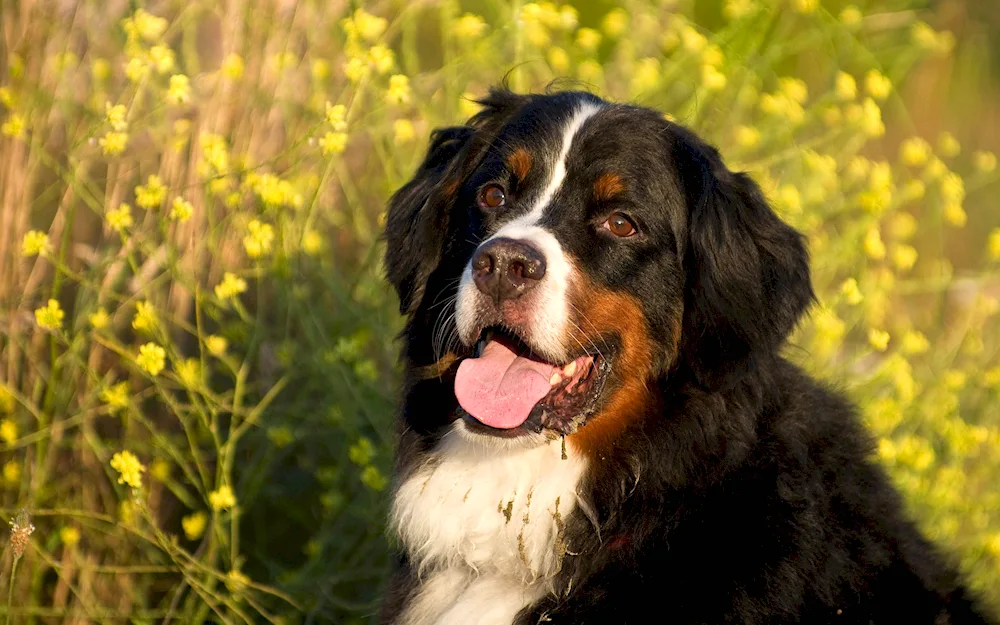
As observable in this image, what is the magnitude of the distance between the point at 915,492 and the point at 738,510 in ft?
7.20

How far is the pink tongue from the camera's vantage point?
3.19 metres

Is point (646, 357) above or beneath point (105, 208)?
beneath

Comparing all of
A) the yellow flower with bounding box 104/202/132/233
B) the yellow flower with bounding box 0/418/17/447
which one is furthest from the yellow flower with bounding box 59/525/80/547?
the yellow flower with bounding box 104/202/132/233

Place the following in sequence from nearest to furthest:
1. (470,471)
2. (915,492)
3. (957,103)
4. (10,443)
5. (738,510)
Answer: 1. (738,510)
2. (470,471)
3. (10,443)
4. (915,492)
5. (957,103)

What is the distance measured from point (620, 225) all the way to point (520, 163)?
0.35 metres

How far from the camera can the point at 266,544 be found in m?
5.05

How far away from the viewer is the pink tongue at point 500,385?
3.19m

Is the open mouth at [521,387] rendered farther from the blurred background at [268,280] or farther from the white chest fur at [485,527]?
the blurred background at [268,280]

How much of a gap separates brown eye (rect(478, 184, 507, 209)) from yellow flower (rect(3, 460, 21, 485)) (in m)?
1.99

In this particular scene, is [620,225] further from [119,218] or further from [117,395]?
[117,395]

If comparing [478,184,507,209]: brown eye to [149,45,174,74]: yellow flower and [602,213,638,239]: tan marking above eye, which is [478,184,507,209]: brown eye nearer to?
[602,213,638,239]: tan marking above eye

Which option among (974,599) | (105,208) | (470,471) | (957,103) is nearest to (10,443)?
(105,208)

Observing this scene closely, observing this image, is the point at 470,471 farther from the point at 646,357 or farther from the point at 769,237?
the point at 769,237

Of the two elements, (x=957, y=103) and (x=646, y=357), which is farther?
(x=957, y=103)
